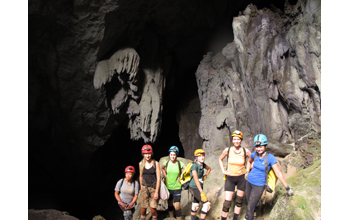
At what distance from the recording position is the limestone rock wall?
20.0ft

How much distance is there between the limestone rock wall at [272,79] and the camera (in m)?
6.08

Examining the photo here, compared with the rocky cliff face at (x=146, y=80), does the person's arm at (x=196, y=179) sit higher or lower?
lower

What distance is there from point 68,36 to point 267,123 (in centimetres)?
702

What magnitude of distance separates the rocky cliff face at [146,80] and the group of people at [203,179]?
2669 mm

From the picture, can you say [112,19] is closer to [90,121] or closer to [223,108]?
[90,121]

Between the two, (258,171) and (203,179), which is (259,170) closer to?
(258,171)

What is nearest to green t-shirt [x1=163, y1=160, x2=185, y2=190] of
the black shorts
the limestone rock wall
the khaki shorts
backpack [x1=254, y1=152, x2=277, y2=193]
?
the khaki shorts

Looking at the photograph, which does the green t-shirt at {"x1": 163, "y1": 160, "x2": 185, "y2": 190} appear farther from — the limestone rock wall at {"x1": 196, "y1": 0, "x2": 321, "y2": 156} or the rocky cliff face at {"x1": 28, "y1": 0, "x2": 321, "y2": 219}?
the limestone rock wall at {"x1": 196, "y1": 0, "x2": 321, "y2": 156}

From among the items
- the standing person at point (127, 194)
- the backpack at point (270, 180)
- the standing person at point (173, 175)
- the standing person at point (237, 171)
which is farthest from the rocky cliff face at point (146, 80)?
the standing person at point (127, 194)

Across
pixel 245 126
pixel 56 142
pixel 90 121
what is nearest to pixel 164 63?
pixel 90 121

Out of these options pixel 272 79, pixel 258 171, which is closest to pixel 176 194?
pixel 258 171

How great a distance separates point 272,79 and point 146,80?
5219mm

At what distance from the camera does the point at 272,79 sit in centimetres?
710

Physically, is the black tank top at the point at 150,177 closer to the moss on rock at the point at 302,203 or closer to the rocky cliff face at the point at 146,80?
the moss on rock at the point at 302,203
